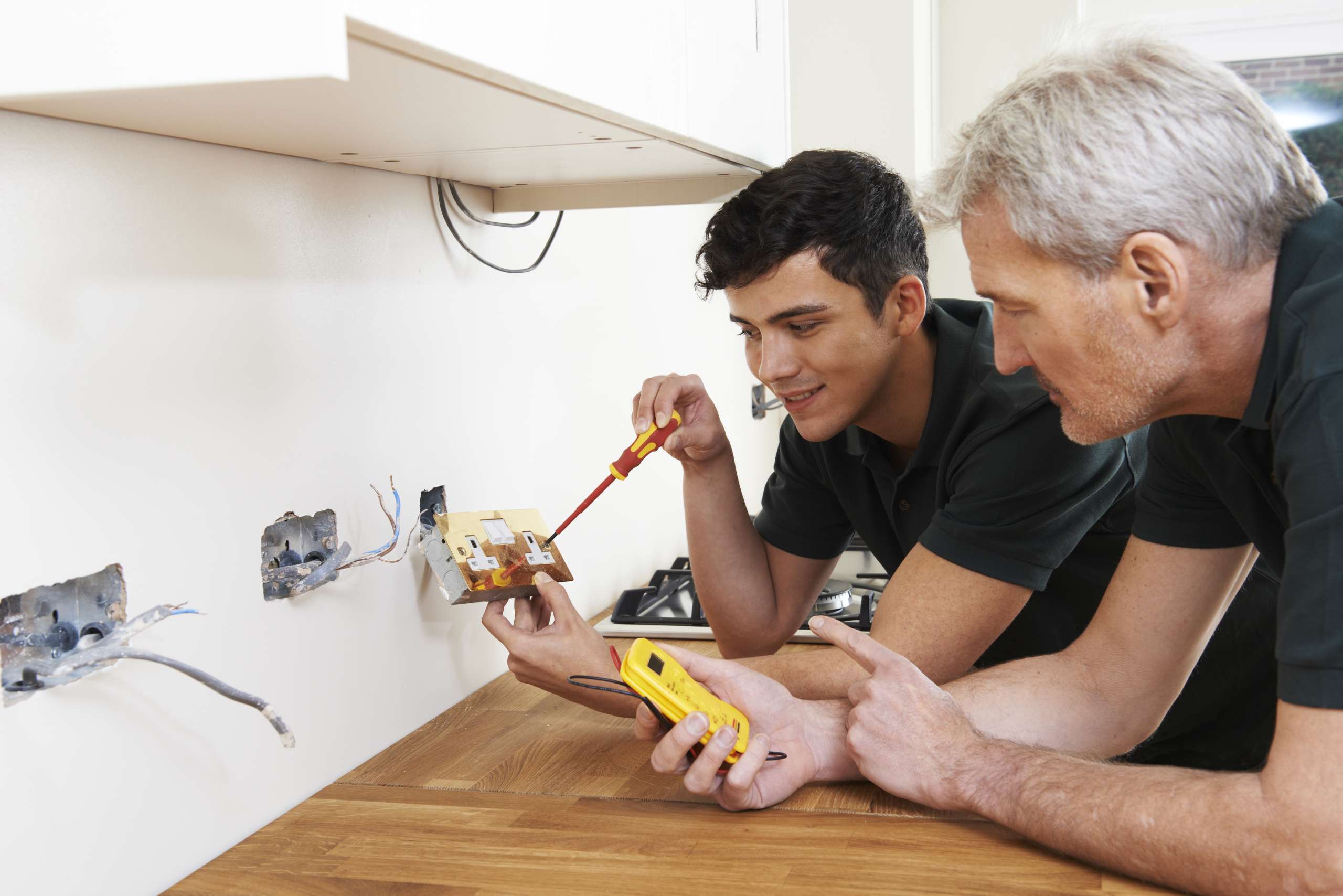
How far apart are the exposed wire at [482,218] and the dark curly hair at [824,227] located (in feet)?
0.85

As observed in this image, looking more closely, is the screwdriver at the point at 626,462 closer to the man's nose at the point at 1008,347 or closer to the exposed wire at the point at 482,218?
the exposed wire at the point at 482,218

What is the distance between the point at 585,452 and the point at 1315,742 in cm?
120

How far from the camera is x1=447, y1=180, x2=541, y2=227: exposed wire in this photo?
4.56 ft

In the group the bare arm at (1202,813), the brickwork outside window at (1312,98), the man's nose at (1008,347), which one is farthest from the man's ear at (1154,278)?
the brickwork outside window at (1312,98)

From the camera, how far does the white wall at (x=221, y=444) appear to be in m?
0.82

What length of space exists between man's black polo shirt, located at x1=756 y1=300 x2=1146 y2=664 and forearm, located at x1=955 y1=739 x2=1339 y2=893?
0.32 meters

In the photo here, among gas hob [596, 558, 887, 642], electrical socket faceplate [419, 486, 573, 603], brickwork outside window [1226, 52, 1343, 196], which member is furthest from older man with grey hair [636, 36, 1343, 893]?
brickwork outside window [1226, 52, 1343, 196]

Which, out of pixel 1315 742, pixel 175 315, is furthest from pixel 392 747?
pixel 1315 742

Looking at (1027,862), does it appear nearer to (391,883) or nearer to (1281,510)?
(1281,510)

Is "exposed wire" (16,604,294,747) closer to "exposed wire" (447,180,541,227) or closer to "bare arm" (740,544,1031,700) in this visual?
"bare arm" (740,544,1031,700)

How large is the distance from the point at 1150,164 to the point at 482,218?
2.86 feet

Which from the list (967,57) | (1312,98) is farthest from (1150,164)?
(1312,98)

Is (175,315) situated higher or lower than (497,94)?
lower

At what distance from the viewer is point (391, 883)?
2.90ft
